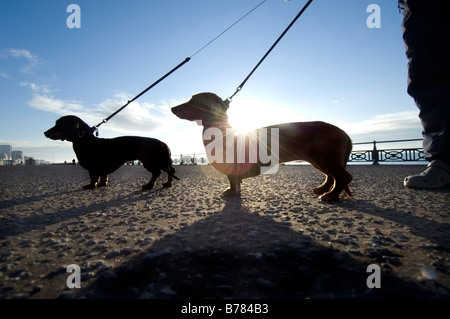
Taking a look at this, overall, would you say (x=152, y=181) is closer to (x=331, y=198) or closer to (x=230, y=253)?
(x=331, y=198)

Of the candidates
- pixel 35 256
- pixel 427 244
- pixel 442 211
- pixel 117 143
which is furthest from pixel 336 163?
pixel 117 143

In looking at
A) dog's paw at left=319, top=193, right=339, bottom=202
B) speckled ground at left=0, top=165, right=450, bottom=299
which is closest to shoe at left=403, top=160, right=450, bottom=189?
speckled ground at left=0, top=165, right=450, bottom=299

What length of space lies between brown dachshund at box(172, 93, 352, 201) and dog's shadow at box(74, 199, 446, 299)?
1.59m

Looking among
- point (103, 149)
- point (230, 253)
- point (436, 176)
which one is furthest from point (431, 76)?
point (103, 149)

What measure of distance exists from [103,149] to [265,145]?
3047mm

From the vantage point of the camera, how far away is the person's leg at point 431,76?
299 cm

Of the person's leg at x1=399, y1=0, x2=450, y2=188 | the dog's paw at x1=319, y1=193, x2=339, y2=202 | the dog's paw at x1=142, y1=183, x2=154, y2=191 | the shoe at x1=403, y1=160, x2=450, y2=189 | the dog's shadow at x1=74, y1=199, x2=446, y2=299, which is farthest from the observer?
the dog's paw at x1=142, y1=183, x2=154, y2=191

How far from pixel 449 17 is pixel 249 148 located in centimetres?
305

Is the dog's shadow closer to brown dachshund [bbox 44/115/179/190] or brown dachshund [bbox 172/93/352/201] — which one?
brown dachshund [bbox 172/93/352/201]

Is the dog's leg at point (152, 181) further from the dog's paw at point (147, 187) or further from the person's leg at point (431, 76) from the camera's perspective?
the person's leg at point (431, 76)

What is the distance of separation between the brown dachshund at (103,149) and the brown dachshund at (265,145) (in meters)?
1.32

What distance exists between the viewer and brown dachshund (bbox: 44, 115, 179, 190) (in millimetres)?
4227

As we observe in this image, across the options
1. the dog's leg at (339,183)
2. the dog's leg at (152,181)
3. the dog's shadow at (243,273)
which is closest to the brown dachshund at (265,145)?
the dog's leg at (339,183)
